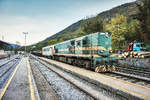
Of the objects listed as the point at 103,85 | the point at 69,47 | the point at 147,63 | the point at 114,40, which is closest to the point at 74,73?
the point at 103,85

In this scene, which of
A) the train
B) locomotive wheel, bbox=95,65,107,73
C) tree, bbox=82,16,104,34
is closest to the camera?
locomotive wheel, bbox=95,65,107,73

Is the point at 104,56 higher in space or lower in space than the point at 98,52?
lower

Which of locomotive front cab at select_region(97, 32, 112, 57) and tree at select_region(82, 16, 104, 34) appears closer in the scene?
locomotive front cab at select_region(97, 32, 112, 57)

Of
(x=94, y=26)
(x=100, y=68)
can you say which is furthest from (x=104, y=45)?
(x=94, y=26)

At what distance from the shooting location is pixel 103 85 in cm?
738

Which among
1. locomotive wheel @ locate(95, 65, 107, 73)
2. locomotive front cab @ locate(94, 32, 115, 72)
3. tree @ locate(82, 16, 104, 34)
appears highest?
tree @ locate(82, 16, 104, 34)

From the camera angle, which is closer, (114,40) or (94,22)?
(114,40)

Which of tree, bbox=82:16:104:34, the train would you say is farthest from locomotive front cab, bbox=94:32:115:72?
tree, bbox=82:16:104:34

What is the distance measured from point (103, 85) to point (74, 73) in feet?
14.7

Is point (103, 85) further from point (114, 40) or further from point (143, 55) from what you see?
point (114, 40)

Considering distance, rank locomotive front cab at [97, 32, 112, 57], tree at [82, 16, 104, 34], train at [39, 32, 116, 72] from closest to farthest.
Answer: train at [39, 32, 116, 72], locomotive front cab at [97, 32, 112, 57], tree at [82, 16, 104, 34]

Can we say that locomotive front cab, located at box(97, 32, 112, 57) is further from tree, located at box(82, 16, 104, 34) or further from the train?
tree, located at box(82, 16, 104, 34)

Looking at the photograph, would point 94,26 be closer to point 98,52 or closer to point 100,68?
point 98,52

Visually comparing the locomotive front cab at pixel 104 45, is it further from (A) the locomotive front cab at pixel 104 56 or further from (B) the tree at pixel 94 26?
(B) the tree at pixel 94 26
